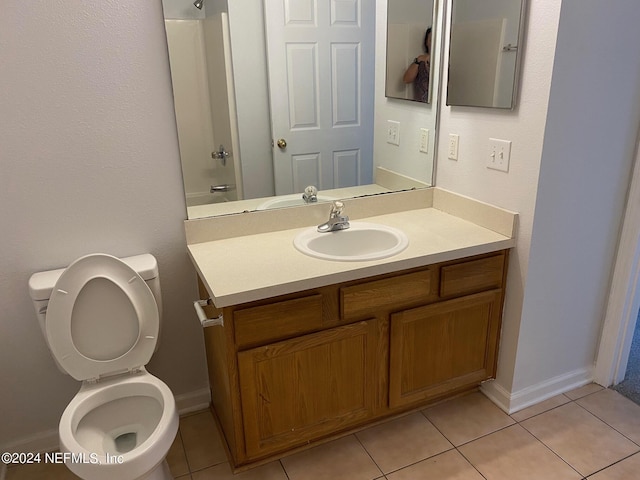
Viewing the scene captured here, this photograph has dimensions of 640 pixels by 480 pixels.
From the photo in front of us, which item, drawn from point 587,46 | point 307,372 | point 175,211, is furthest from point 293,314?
point 587,46

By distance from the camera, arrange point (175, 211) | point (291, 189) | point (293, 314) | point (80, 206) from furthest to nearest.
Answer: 1. point (291, 189)
2. point (175, 211)
3. point (80, 206)
4. point (293, 314)

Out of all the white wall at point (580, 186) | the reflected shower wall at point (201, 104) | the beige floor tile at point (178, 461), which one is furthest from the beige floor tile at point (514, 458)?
the reflected shower wall at point (201, 104)

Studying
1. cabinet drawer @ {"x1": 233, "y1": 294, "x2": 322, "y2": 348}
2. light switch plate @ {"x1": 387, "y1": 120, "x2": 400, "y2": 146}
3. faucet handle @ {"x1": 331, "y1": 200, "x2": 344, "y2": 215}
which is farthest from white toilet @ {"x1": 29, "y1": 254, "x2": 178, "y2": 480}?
light switch plate @ {"x1": 387, "y1": 120, "x2": 400, "y2": 146}

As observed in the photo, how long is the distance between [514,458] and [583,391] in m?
0.63

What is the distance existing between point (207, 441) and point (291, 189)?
112 cm

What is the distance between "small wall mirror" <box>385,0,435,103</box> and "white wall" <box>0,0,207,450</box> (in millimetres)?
1008

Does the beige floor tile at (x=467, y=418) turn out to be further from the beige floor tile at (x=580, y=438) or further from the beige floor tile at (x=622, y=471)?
the beige floor tile at (x=622, y=471)

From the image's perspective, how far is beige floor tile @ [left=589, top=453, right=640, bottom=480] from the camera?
5.86 feet

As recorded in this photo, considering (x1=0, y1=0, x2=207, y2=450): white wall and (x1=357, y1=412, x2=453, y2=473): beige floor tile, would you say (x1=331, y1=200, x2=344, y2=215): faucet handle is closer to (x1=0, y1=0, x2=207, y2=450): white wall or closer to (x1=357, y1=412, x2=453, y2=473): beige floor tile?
(x1=0, y1=0, x2=207, y2=450): white wall

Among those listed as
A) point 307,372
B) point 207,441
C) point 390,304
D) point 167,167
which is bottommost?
point 207,441

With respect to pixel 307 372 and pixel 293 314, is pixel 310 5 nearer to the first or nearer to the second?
pixel 293 314

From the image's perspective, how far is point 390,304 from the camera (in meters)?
1.80

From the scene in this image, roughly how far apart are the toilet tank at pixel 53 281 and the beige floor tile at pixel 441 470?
1109 mm

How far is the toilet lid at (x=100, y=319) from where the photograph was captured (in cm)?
161
